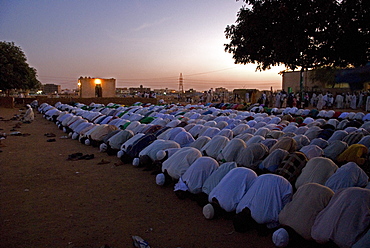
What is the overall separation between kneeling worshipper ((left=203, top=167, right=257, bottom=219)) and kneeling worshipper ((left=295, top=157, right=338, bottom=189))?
3.49 feet

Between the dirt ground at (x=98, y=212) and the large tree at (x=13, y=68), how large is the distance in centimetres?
2183

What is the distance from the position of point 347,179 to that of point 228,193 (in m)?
1.89

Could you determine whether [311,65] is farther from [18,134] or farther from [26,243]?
[18,134]

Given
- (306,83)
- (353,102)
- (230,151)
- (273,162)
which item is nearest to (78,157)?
(230,151)

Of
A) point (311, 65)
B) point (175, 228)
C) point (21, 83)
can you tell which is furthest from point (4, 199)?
point (21, 83)

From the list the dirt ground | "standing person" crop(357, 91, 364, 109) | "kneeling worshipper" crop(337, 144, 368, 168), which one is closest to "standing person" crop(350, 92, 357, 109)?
"standing person" crop(357, 91, 364, 109)

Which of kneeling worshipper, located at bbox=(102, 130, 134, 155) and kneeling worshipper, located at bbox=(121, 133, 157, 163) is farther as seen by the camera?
kneeling worshipper, located at bbox=(102, 130, 134, 155)

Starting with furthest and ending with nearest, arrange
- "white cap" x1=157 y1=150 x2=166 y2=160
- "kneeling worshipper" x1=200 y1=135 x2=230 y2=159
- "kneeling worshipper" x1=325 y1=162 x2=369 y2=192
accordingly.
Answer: "kneeling worshipper" x1=200 y1=135 x2=230 y2=159 → "white cap" x1=157 y1=150 x2=166 y2=160 → "kneeling worshipper" x1=325 y1=162 x2=369 y2=192

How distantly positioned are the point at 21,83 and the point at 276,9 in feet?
90.6

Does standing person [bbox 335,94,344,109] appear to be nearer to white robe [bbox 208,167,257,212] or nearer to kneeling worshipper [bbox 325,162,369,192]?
kneeling worshipper [bbox 325,162,369,192]

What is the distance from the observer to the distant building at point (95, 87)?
104 feet

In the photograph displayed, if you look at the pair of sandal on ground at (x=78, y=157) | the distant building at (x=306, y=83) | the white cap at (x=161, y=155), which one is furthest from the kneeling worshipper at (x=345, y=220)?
the distant building at (x=306, y=83)

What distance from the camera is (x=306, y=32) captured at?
6500 mm

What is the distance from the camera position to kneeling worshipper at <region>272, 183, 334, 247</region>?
358 centimetres
